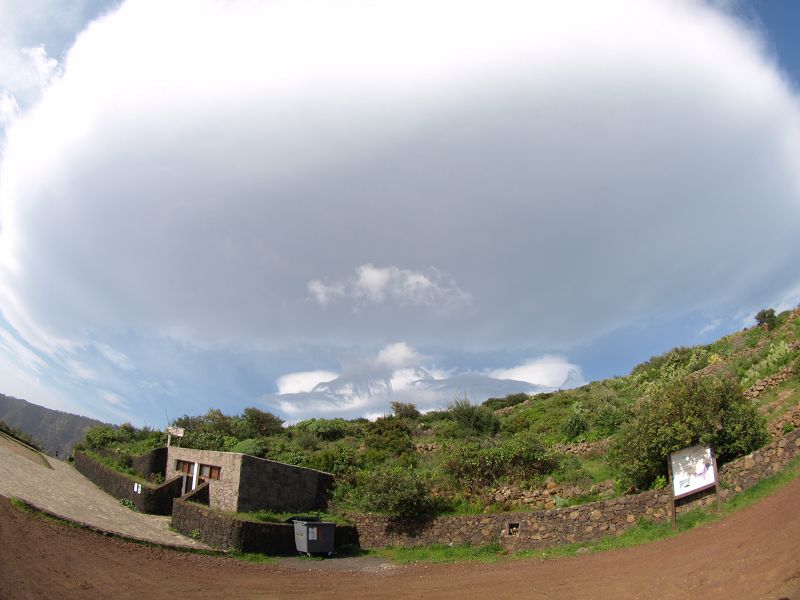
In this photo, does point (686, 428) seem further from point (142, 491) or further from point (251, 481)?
point (142, 491)

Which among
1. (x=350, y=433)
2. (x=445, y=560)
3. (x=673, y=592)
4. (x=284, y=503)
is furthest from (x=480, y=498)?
(x=350, y=433)

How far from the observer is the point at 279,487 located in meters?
23.9

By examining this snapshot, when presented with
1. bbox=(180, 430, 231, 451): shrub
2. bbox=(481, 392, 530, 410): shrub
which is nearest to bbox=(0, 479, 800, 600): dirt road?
bbox=(180, 430, 231, 451): shrub

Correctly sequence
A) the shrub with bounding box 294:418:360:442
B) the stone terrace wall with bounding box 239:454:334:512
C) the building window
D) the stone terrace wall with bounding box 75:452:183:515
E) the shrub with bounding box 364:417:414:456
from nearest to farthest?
1. the stone terrace wall with bounding box 239:454:334:512
2. the building window
3. the stone terrace wall with bounding box 75:452:183:515
4. the shrub with bounding box 364:417:414:456
5. the shrub with bounding box 294:418:360:442

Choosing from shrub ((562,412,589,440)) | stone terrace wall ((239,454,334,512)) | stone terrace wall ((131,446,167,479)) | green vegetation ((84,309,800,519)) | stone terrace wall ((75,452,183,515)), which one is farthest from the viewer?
shrub ((562,412,589,440))

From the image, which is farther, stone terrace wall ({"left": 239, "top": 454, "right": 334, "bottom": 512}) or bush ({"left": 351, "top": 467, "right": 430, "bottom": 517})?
stone terrace wall ({"left": 239, "top": 454, "right": 334, "bottom": 512})

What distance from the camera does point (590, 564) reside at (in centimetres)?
1393

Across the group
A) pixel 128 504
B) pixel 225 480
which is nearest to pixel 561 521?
pixel 225 480

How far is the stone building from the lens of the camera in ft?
74.2

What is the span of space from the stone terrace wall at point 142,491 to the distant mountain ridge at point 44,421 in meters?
146

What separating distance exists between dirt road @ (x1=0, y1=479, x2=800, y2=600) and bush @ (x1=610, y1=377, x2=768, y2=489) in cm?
252

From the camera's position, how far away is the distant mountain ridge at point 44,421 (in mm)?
158250

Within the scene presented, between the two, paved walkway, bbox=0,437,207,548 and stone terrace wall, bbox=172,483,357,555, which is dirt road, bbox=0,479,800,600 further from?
paved walkway, bbox=0,437,207,548

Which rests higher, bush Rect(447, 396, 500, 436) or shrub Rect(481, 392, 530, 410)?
shrub Rect(481, 392, 530, 410)
